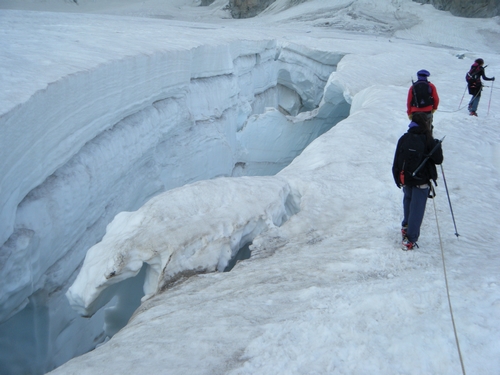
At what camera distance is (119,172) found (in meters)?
4.55

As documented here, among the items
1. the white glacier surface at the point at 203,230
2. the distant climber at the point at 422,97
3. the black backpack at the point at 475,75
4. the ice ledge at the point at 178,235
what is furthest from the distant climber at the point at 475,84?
the ice ledge at the point at 178,235

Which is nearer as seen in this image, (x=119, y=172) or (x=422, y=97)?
(x=422, y=97)

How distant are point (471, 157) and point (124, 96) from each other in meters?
3.47

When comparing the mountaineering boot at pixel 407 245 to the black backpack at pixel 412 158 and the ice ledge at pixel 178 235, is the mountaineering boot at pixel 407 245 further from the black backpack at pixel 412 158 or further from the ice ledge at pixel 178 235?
the ice ledge at pixel 178 235

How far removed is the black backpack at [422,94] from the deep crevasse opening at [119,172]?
1738 mm

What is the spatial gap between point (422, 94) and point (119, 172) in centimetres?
295

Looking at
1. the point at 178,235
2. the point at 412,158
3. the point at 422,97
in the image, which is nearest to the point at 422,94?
the point at 422,97

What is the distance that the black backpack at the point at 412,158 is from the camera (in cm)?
242

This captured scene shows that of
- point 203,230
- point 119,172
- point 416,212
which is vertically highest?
point 416,212

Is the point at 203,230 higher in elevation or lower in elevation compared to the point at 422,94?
lower

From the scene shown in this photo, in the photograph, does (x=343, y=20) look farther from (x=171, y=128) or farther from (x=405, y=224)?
(x=405, y=224)

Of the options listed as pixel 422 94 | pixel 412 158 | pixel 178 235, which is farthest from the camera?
pixel 422 94

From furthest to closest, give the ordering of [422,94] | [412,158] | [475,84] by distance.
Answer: [475,84]
[422,94]
[412,158]

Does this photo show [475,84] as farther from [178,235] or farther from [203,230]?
[178,235]
